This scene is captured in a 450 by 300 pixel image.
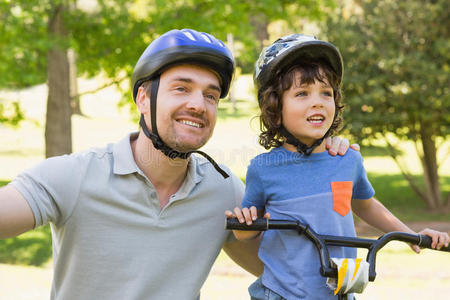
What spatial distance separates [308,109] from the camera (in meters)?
2.98

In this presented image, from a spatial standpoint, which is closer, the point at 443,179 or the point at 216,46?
the point at 216,46

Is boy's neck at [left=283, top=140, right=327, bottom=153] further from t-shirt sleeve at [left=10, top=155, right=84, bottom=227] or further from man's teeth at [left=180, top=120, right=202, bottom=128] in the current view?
t-shirt sleeve at [left=10, top=155, right=84, bottom=227]

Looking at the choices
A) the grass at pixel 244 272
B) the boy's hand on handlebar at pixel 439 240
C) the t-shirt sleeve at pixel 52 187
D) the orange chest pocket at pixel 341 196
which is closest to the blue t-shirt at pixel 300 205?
the orange chest pocket at pixel 341 196

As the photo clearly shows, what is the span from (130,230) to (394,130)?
37.0 ft

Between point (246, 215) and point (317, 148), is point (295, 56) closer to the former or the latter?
point (317, 148)

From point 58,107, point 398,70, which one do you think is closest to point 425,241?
point 398,70

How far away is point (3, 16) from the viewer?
10.9 meters

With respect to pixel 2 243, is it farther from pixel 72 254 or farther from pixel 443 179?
pixel 443 179

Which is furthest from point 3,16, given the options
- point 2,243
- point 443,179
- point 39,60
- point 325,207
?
point 443,179

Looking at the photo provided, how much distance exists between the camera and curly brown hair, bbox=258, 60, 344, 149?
3.06 m

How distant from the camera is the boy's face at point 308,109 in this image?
2977 mm

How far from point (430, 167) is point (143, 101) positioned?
41.4 ft

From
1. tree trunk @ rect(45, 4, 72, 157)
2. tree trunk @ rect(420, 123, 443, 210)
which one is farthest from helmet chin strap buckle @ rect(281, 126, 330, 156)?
tree trunk @ rect(45, 4, 72, 157)

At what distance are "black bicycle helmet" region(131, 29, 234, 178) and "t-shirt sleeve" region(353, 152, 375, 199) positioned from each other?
30.0 inches
